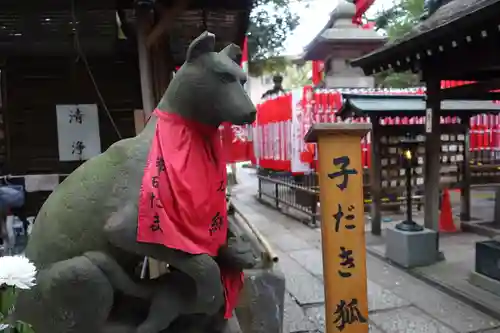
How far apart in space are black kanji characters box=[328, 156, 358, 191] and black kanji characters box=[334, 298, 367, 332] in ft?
3.09

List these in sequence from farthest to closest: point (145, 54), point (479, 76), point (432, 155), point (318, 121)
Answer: point (318, 121)
point (479, 76)
point (432, 155)
point (145, 54)

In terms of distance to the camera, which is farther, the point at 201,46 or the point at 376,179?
the point at 376,179

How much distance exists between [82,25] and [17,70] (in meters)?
1.37

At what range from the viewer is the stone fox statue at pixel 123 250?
2324 mm

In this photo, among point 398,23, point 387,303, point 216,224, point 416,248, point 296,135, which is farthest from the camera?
point 398,23

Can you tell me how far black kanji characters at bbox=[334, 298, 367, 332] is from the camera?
11.6 feet

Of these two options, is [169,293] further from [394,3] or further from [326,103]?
[394,3]

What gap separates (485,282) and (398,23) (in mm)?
12802

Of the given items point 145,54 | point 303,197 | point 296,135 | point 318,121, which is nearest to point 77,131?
point 145,54

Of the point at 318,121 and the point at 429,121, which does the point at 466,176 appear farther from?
the point at 318,121

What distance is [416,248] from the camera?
6.84 m

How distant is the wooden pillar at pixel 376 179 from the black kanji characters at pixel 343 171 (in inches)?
230

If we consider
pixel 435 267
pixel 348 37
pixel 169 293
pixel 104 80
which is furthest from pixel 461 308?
pixel 348 37

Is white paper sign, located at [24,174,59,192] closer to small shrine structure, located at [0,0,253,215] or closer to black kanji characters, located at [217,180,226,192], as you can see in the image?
small shrine structure, located at [0,0,253,215]
